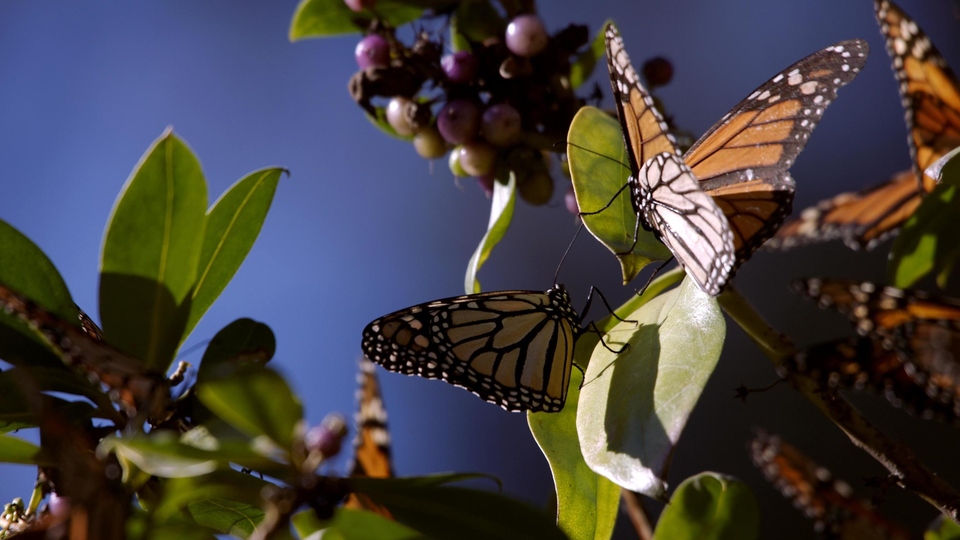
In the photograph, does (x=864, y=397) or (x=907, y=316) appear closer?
(x=907, y=316)

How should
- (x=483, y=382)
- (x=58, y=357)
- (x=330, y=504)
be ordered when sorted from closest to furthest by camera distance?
(x=330, y=504), (x=58, y=357), (x=483, y=382)

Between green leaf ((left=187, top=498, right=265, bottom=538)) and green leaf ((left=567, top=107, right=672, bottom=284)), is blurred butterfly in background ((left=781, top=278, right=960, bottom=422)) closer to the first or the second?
green leaf ((left=567, top=107, right=672, bottom=284))

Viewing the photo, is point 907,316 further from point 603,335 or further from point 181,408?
point 181,408

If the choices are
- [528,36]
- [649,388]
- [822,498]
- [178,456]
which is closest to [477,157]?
[528,36]

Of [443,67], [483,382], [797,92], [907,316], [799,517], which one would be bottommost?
[799,517]

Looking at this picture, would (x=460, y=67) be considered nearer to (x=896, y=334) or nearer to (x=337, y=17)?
(x=337, y=17)

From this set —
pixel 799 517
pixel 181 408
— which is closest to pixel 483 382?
pixel 181 408

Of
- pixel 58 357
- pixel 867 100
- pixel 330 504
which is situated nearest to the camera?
pixel 330 504
